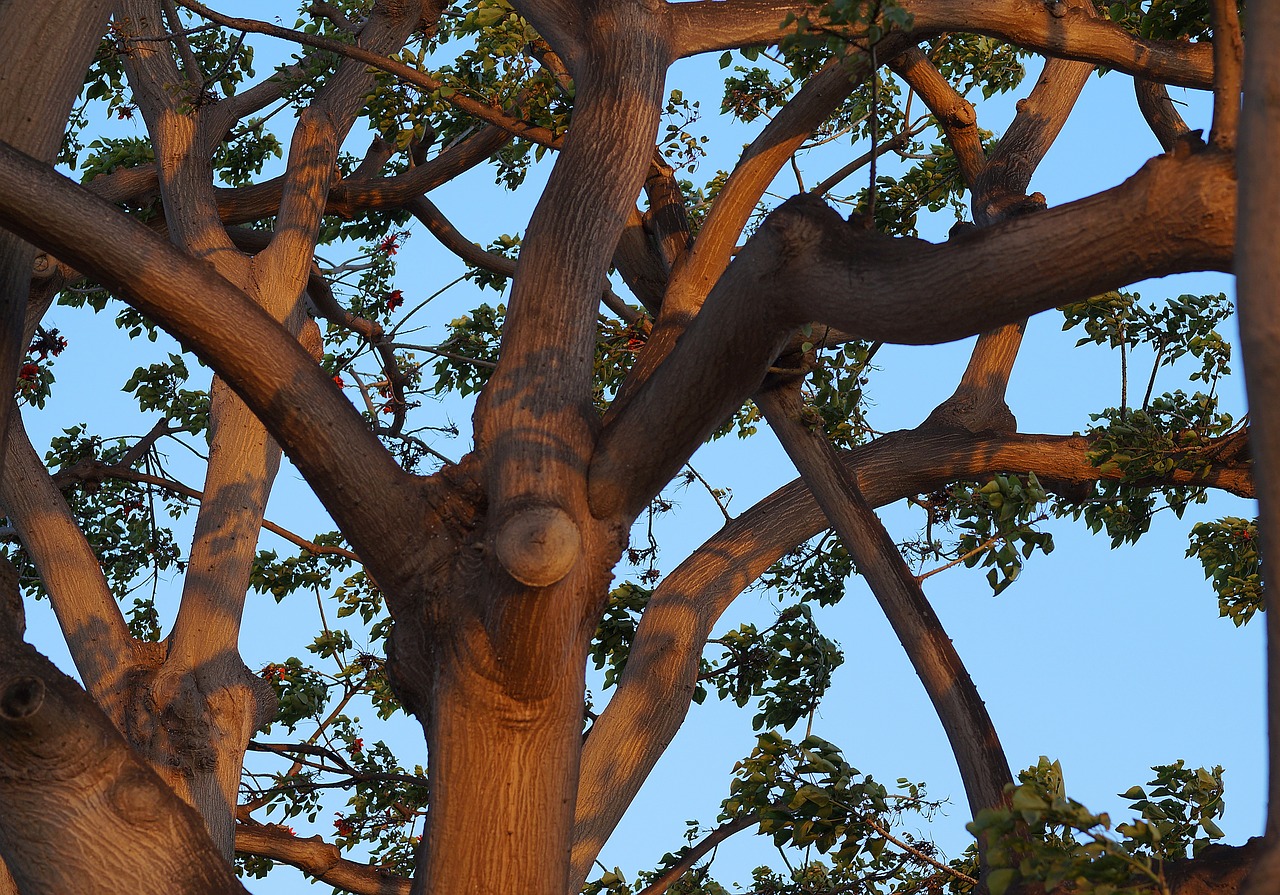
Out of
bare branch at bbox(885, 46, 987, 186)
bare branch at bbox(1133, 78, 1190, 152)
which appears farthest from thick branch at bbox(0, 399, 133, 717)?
bare branch at bbox(1133, 78, 1190, 152)

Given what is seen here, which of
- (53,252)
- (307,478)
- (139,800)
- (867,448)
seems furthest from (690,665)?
(53,252)

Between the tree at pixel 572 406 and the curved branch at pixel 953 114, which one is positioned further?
the curved branch at pixel 953 114

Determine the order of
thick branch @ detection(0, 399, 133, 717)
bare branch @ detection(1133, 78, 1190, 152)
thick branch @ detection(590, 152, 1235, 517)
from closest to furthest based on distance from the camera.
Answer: thick branch @ detection(590, 152, 1235, 517)
thick branch @ detection(0, 399, 133, 717)
bare branch @ detection(1133, 78, 1190, 152)

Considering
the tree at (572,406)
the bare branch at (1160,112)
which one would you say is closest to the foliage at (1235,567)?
the tree at (572,406)

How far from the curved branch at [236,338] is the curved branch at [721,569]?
1.93 meters

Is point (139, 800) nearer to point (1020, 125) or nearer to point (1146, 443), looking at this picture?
point (1146, 443)

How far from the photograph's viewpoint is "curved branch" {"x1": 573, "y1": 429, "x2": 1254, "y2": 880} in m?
5.39

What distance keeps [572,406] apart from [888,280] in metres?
1.12

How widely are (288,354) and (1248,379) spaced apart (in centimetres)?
253

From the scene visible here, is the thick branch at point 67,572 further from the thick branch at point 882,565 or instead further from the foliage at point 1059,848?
the foliage at point 1059,848

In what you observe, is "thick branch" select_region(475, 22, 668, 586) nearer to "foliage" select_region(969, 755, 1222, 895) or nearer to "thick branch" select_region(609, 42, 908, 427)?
"thick branch" select_region(609, 42, 908, 427)

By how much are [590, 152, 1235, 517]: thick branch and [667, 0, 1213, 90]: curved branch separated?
151 centimetres

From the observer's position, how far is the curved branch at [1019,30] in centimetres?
469

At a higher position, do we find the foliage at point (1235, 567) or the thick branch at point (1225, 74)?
the foliage at point (1235, 567)
